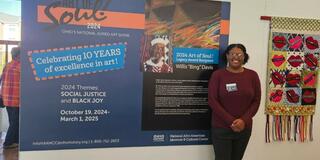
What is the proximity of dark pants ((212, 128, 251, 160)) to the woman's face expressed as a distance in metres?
0.56

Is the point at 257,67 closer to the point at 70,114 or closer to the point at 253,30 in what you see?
the point at 253,30

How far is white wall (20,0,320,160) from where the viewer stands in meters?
2.74

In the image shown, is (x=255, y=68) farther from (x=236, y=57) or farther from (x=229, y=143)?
(x=229, y=143)

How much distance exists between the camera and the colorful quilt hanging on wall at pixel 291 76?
2932 millimetres

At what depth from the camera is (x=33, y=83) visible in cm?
244

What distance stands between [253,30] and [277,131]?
103cm

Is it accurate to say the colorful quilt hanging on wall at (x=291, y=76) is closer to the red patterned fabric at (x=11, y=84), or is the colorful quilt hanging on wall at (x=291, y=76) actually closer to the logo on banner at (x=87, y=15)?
the logo on banner at (x=87, y=15)

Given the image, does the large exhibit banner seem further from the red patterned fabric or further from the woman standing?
the red patterned fabric

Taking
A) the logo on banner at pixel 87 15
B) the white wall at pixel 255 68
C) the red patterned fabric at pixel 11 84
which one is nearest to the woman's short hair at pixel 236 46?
the white wall at pixel 255 68

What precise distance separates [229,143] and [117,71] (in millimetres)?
1145

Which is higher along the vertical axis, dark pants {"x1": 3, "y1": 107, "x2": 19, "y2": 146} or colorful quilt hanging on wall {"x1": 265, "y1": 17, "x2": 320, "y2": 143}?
colorful quilt hanging on wall {"x1": 265, "y1": 17, "x2": 320, "y2": 143}

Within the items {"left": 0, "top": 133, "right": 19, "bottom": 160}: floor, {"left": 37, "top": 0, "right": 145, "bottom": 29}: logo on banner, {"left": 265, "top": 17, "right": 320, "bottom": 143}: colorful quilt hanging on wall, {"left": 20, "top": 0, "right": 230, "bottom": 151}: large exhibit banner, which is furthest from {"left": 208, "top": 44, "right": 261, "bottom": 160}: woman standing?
{"left": 0, "top": 133, "right": 19, "bottom": 160}: floor

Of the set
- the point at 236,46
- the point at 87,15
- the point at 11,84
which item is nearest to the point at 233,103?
the point at 236,46

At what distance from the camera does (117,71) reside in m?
2.61
